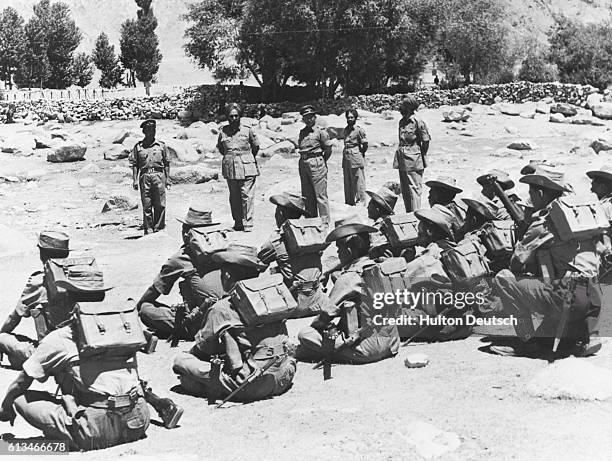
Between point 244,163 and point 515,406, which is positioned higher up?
point 244,163

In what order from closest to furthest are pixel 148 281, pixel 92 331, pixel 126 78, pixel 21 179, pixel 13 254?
pixel 92 331 < pixel 148 281 < pixel 13 254 < pixel 21 179 < pixel 126 78

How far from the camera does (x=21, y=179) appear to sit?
1995 cm

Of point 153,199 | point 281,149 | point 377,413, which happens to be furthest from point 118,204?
point 377,413

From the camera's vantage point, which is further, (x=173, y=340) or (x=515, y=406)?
(x=173, y=340)

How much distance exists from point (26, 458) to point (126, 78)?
68.7 meters

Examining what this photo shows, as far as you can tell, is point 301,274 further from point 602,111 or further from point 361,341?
point 602,111

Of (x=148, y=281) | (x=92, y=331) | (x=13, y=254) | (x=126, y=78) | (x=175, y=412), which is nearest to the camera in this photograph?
(x=92, y=331)

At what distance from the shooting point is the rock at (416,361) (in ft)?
25.0

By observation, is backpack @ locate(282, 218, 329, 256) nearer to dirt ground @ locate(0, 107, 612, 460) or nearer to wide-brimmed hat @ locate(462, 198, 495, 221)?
dirt ground @ locate(0, 107, 612, 460)

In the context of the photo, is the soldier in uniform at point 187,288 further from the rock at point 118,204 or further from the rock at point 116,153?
the rock at point 116,153

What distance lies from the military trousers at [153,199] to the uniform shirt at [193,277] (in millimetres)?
5707

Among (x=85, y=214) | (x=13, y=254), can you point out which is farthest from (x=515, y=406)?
(x=85, y=214)

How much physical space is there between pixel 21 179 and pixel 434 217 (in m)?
13.7

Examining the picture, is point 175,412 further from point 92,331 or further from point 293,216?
point 293,216
